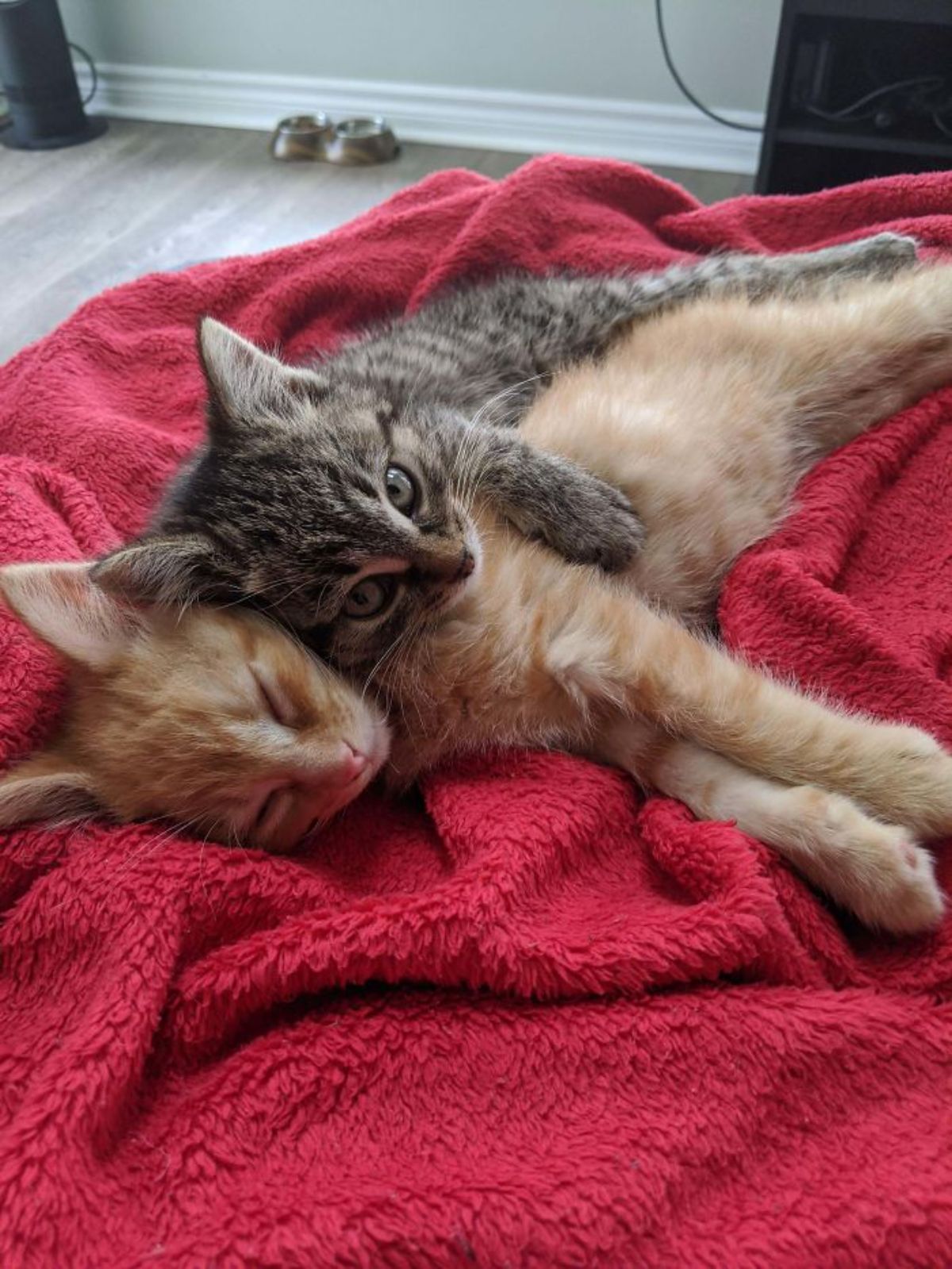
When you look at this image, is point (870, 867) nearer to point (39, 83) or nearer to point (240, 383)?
point (240, 383)

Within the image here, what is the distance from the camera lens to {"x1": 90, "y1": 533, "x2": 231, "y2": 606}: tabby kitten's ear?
107cm

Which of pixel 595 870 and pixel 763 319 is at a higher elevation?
pixel 763 319

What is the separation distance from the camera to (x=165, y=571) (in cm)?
A: 111

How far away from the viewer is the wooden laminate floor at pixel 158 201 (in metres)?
3.28

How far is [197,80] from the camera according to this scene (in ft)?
14.0

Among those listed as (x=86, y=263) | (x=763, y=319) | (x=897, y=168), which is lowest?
(x=86, y=263)

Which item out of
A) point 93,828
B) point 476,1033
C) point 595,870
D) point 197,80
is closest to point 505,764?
point 595,870

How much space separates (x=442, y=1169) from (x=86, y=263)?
326 centimetres

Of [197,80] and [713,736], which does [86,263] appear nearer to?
[197,80]

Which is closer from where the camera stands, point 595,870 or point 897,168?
point 595,870

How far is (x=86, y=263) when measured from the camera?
3342mm

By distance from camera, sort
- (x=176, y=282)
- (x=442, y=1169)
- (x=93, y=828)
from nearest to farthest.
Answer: (x=442, y=1169), (x=93, y=828), (x=176, y=282)

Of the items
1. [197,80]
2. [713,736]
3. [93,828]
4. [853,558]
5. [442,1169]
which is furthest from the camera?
[197,80]

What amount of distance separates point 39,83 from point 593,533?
3789 millimetres
